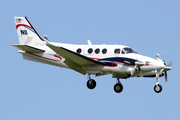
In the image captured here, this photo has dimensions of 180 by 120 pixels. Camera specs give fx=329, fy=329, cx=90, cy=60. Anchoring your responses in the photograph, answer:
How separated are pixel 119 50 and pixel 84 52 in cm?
300

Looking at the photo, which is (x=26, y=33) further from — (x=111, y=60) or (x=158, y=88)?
(x=158, y=88)

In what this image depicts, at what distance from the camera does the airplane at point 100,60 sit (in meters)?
26.4

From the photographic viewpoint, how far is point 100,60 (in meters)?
→ 27.2

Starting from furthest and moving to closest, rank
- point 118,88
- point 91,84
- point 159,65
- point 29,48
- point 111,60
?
point 118,88, point 29,48, point 91,84, point 111,60, point 159,65

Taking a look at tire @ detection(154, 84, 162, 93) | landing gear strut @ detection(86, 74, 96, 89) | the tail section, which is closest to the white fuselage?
landing gear strut @ detection(86, 74, 96, 89)

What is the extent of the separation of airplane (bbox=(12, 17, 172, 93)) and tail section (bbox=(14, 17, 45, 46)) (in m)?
0.10

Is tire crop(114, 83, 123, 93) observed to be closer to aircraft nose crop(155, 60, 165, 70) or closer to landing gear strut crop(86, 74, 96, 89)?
landing gear strut crop(86, 74, 96, 89)

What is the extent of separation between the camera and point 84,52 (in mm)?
27812

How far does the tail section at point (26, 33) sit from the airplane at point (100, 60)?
3.9 inches

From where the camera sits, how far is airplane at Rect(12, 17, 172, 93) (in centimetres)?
2637

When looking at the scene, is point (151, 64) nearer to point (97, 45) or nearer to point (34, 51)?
point (97, 45)

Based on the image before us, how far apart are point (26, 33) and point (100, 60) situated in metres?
7.92

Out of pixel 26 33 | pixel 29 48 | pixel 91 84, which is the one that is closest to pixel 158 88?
pixel 91 84

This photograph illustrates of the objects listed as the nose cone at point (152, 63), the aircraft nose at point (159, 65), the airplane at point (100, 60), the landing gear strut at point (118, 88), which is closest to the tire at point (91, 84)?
the airplane at point (100, 60)
